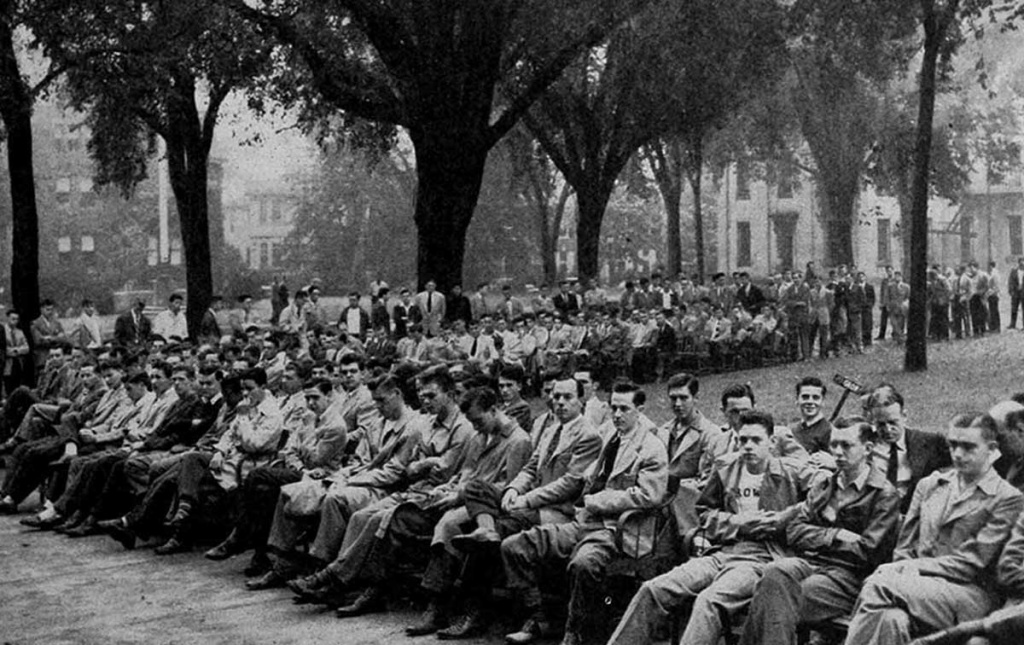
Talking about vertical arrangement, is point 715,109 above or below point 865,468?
above

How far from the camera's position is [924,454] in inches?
314

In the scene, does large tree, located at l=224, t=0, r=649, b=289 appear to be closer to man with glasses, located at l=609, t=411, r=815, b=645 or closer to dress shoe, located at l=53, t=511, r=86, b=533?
dress shoe, located at l=53, t=511, r=86, b=533

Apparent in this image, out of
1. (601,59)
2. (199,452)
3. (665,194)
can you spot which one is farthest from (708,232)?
(199,452)

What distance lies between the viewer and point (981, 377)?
67.2ft

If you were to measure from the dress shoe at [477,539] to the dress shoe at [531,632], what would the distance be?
60 cm

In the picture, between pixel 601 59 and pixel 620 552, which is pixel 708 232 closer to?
pixel 601 59

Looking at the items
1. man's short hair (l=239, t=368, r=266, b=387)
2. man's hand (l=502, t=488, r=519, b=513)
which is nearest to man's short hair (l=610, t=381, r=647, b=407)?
man's hand (l=502, t=488, r=519, b=513)

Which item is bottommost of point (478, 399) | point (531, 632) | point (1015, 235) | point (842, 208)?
point (531, 632)

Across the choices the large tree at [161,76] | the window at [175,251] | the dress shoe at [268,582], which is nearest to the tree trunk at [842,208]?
the large tree at [161,76]


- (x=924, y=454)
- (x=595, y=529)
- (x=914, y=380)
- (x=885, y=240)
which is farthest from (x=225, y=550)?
(x=885, y=240)

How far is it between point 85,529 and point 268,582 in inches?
143

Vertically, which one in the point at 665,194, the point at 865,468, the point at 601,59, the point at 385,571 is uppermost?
the point at 601,59

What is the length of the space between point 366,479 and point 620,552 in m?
3.12

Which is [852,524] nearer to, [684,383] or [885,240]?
[684,383]
